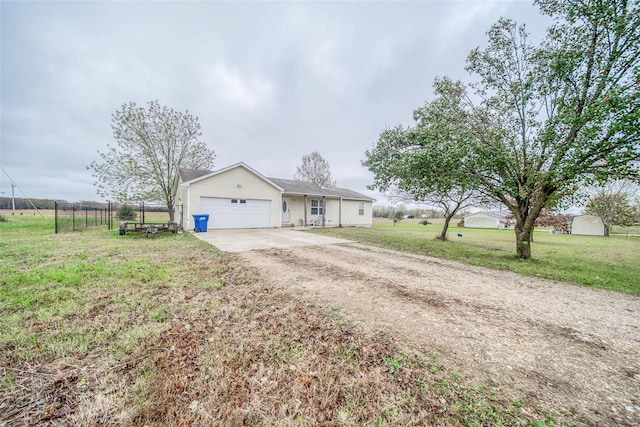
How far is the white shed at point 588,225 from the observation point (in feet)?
85.5

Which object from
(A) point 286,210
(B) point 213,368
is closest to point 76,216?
(A) point 286,210

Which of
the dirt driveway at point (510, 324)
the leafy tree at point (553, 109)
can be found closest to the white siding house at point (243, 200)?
the dirt driveway at point (510, 324)

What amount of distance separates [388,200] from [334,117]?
28.8 feet

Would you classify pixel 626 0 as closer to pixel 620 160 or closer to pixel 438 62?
pixel 620 160

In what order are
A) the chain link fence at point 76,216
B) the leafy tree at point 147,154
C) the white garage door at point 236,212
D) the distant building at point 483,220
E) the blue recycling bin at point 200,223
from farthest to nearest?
the distant building at point 483,220, the leafy tree at point 147,154, the white garage door at point 236,212, the blue recycling bin at point 200,223, the chain link fence at point 76,216

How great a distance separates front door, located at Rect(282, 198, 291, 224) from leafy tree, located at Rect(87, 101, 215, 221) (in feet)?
28.7

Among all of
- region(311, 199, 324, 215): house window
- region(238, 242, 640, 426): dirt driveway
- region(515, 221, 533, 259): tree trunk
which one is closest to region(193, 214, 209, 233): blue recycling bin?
region(238, 242, 640, 426): dirt driveway

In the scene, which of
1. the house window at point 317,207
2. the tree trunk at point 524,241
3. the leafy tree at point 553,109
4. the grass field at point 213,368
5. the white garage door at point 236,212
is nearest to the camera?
the grass field at point 213,368

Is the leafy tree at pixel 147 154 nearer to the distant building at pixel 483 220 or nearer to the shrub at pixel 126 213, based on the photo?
the shrub at pixel 126 213

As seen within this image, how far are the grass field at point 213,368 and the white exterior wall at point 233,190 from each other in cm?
1036

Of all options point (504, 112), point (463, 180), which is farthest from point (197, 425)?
point (504, 112)

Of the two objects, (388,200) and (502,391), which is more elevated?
(388,200)

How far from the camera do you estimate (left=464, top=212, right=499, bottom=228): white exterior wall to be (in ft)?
119

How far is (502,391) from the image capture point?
1914 millimetres
